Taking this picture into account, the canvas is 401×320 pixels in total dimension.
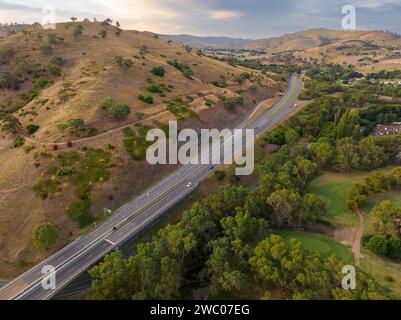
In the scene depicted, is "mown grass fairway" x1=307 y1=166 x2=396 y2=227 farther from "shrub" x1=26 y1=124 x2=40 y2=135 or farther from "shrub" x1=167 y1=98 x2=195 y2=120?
"shrub" x1=26 y1=124 x2=40 y2=135

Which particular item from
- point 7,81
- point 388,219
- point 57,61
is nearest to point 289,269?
point 388,219

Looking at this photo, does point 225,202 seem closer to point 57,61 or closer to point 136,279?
point 136,279

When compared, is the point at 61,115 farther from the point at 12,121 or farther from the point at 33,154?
the point at 33,154

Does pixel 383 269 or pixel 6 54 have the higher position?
pixel 6 54

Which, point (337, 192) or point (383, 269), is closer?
point (383, 269)

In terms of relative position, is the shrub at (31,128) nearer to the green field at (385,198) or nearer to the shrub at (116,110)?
the shrub at (116,110)

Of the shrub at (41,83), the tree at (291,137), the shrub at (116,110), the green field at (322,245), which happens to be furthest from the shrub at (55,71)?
the green field at (322,245)

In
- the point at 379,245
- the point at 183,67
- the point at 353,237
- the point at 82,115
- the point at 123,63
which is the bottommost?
the point at 353,237
